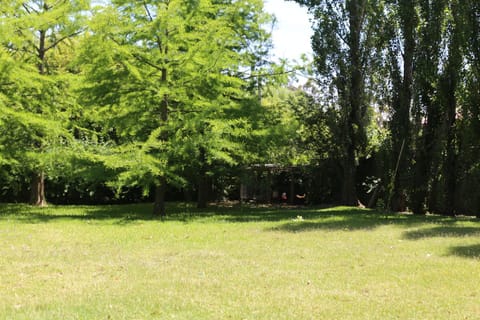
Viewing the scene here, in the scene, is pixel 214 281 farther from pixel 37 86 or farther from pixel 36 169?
pixel 36 169

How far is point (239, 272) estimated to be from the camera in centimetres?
721

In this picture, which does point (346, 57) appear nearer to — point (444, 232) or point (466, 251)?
point (444, 232)

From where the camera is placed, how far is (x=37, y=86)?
52.7 ft

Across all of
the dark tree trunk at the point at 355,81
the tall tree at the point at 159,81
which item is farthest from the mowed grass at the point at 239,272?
the dark tree trunk at the point at 355,81

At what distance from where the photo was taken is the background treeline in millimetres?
14789

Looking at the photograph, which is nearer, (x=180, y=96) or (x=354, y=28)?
(x=180, y=96)

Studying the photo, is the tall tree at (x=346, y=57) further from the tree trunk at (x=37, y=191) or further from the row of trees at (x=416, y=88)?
the tree trunk at (x=37, y=191)

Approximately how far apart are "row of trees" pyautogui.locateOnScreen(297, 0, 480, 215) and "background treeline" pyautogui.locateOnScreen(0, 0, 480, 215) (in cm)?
4

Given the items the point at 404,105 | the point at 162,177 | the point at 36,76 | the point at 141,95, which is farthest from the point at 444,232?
the point at 36,76

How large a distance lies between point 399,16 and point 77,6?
11.5 meters

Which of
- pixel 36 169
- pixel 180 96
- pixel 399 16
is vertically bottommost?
pixel 36 169

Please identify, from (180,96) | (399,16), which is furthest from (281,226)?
(399,16)

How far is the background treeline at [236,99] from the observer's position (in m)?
14.8

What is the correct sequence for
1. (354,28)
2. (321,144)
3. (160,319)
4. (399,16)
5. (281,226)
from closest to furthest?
(160,319)
(281,226)
(399,16)
(354,28)
(321,144)
